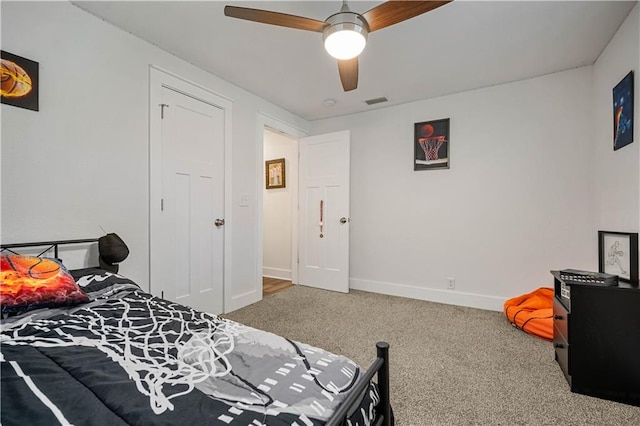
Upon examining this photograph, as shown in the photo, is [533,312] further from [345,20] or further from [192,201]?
[192,201]

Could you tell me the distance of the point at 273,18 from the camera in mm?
1670

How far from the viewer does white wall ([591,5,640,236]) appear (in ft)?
6.50

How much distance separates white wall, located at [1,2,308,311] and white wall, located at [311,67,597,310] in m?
2.62

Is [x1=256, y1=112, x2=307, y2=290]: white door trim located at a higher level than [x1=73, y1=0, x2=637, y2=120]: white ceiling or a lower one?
lower

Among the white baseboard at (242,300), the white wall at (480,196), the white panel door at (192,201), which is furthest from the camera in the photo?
the white baseboard at (242,300)

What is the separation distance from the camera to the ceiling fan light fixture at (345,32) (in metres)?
1.65

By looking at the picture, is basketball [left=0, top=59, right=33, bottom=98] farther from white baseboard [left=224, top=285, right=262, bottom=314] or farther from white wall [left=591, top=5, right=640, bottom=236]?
white wall [left=591, top=5, right=640, bottom=236]

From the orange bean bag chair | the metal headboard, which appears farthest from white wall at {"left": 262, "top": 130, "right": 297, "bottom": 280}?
the orange bean bag chair

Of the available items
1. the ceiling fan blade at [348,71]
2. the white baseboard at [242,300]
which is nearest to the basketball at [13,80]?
the ceiling fan blade at [348,71]

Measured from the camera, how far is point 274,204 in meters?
4.76

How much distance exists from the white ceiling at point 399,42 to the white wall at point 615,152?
5.7 inches

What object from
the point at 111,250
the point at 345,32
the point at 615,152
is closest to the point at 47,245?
the point at 111,250

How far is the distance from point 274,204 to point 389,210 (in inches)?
75.5

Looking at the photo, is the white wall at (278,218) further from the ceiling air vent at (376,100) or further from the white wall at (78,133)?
the white wall at (78,133)
